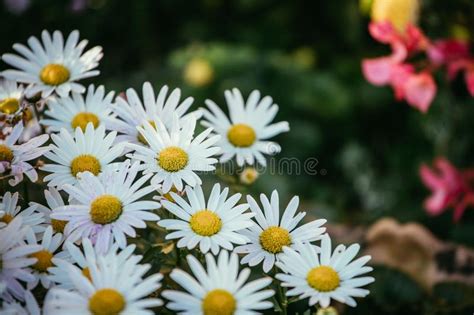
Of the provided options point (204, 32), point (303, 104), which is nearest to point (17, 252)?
point (303, 104)

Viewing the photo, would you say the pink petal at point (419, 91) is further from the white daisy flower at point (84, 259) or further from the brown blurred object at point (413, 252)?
the white daisy flower at point (84, 259)

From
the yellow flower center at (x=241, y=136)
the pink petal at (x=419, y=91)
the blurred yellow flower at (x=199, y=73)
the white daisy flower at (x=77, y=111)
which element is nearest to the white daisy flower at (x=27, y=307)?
the white daisy flower at (x=77, y=111)

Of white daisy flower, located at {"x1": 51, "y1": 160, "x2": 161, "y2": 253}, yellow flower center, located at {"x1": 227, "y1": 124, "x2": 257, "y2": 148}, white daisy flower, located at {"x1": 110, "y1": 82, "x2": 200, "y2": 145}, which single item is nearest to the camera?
white daisy flower, located at {"x1": 51, "y1": 160, "x2": 161, "y2": 253}

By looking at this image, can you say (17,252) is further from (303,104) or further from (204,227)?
(303,104)

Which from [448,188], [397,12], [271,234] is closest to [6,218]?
[271,234]

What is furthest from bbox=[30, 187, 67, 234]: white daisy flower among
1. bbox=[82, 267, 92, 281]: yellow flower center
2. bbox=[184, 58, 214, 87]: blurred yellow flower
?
bbox=[184, 58, 214, 87]: blurred yellow flower

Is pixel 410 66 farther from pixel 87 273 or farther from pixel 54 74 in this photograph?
pixel 87 273

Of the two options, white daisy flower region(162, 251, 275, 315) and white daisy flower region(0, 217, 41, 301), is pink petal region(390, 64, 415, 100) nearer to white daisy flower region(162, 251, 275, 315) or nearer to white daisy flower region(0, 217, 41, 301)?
white daisy flower region(162, 251, 275, 315)
